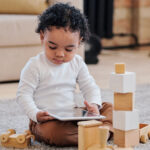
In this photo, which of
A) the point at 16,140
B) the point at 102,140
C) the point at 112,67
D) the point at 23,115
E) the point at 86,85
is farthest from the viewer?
the point at 112,67

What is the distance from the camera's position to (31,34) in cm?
191

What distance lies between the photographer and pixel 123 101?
33.8 inches

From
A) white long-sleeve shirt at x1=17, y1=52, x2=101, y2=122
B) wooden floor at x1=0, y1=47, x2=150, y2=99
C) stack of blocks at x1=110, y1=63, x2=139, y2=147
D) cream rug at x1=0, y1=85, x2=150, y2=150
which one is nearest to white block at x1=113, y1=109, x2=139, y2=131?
stack of blocks at x1=110, y1=63, x2=139, y2=147

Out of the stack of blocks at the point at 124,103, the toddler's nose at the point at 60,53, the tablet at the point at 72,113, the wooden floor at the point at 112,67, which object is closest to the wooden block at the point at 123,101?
the stack of blocks at the point at 124,103

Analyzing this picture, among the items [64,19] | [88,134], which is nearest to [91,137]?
[88,134]

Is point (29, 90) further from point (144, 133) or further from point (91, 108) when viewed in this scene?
point (144, 133)

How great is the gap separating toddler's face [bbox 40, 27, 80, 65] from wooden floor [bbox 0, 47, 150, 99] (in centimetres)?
68

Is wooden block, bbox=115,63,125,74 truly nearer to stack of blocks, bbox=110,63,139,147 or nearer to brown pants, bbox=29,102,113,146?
stack of blocks, bbox=110,63,139,147

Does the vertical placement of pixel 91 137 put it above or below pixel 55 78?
below

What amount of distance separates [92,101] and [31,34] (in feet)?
3.05

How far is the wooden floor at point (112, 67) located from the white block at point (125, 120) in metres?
0.85

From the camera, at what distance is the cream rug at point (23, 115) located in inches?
38.7

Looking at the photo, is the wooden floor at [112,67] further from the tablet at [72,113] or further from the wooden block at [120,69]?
the wooden block at [120,69]

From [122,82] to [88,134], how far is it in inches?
5.9
